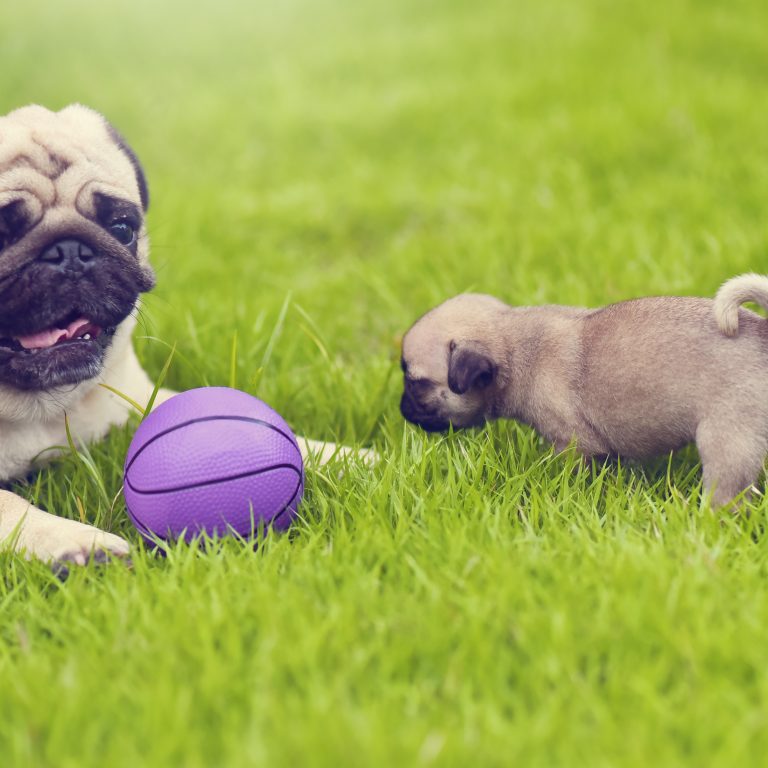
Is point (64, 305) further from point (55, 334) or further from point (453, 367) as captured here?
point (453, 367)

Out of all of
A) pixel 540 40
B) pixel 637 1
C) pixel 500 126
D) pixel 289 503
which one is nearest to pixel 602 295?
pixel 289 503

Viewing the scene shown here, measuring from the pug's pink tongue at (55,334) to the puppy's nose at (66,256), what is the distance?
23 cm

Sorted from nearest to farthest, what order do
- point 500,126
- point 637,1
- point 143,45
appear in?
point 500,126 < point 637,1 < point 143,45

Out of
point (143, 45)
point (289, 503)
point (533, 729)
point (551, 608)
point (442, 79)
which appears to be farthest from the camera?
point (143, 45)

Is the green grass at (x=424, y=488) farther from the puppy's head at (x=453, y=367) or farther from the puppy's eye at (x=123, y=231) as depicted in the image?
the puppy's eye at (x=123, y=231)

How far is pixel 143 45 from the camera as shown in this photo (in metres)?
12.8

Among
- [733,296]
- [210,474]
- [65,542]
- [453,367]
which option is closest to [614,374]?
[733,296]

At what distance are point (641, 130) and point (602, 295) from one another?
2972 millimetres

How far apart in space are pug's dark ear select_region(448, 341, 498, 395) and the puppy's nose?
138 centimetres

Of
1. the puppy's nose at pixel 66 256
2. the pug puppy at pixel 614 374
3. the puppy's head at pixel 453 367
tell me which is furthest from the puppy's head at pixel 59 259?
the pug puppy at pixel 614 374

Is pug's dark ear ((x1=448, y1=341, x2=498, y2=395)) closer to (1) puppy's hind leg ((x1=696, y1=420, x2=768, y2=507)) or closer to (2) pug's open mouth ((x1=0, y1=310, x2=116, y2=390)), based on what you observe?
(1) puppy's hind leg ((x1=696, y1=420, x2=768, y2=507))

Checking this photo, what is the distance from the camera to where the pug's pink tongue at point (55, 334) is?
334 cm

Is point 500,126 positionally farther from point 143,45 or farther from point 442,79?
point 143,45

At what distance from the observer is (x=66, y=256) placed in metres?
3.25
